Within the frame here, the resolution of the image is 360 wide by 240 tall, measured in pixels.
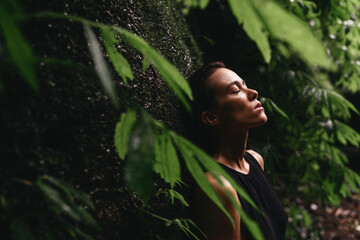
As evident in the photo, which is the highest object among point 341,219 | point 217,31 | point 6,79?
point 6,79

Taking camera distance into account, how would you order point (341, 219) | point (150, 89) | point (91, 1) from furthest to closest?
1. point (341, 219)
2. point (150, 89)
3. point (91, 1)

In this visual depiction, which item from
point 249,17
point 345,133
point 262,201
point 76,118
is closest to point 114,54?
point 76,118

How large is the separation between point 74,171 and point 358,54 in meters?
2.36

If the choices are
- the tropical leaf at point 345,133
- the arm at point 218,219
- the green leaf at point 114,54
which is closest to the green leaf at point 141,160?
the green leaf at point 114,54

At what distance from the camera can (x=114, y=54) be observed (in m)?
0.56

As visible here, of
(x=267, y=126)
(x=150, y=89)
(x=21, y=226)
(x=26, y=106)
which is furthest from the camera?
(x=267, y=126)

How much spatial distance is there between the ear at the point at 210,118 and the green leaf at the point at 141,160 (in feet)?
2.49

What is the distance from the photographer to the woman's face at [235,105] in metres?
1.13

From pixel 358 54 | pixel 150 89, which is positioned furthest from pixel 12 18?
pixel 358 54

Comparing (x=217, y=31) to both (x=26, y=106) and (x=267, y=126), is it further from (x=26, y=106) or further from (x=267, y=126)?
(x=26, y=106)

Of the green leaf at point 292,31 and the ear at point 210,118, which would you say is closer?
the green leaf at point 292,31

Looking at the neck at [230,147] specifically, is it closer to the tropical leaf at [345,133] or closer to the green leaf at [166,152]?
the green leaf at [166,152]

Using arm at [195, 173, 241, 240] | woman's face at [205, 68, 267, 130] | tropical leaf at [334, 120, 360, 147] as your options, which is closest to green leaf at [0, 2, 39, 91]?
arm at [195, 173, 241, 240]

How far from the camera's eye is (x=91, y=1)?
0.73 metres
